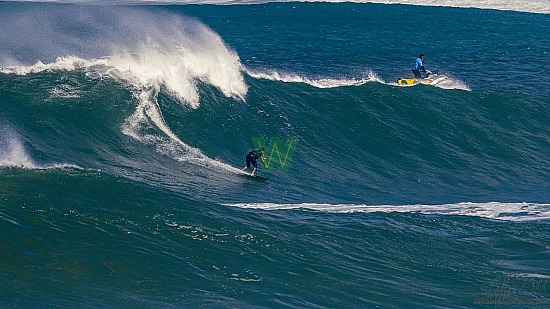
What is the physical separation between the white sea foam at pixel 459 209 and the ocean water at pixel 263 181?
8 centimetres

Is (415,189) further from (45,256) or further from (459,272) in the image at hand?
(45,256)

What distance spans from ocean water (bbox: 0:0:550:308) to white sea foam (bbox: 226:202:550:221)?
0.08 m

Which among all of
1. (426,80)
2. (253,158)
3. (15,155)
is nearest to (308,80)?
(426,80)

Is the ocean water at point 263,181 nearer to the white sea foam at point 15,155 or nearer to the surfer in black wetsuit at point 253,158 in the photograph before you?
the white sea foam at point 15,155

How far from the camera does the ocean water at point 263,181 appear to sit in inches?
504

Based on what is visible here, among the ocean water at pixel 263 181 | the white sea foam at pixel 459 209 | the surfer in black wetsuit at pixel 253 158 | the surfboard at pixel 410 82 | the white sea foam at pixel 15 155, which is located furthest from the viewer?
the surfboard at pixel 410 82

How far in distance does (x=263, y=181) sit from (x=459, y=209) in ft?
15.7

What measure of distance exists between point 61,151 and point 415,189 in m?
9.04

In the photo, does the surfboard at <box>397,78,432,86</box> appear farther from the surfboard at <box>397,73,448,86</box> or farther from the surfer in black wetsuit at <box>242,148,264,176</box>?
the surfer in black wetsuit at <box>242,148,264,176</box>

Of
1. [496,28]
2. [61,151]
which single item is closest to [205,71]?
[61,151]

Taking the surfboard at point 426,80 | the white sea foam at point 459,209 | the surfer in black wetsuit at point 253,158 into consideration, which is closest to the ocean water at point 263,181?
the white sea foam at point 459,209

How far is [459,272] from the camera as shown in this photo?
13.9 m

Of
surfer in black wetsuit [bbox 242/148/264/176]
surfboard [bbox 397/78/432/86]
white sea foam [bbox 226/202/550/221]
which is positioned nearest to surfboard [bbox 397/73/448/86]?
surfboard [bbox 397/78/432/86]

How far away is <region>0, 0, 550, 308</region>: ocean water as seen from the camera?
12.8m
